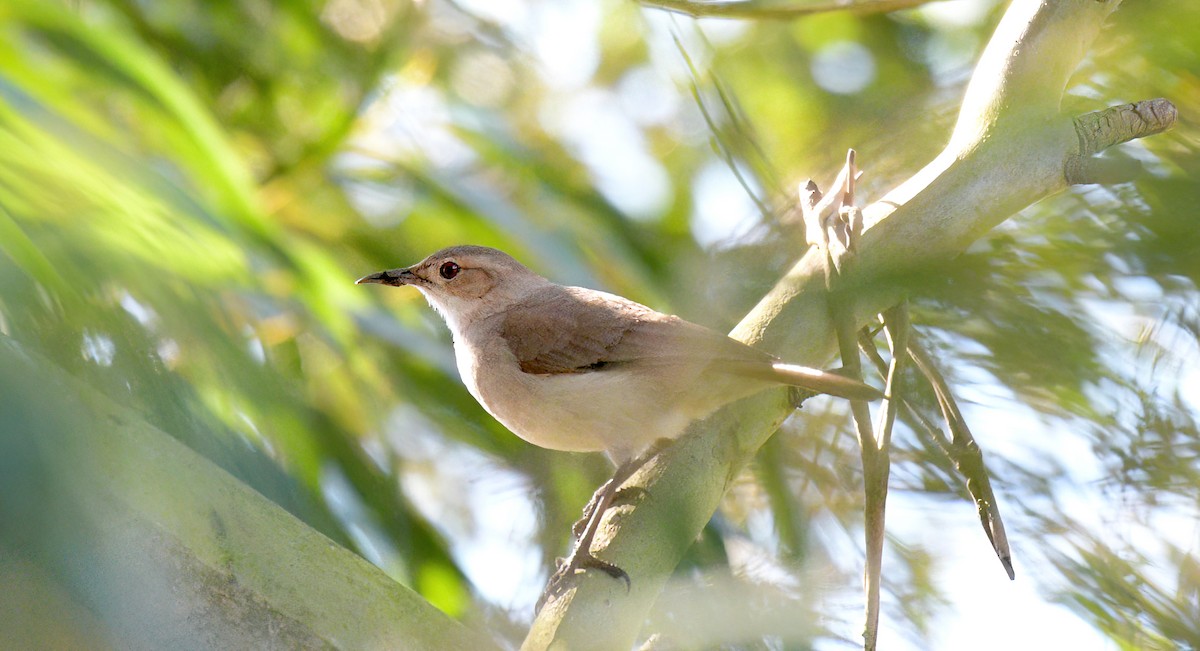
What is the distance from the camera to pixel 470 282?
1945 mm

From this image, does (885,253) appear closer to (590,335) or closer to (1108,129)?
(1108,129)

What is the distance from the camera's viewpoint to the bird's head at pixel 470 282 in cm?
183

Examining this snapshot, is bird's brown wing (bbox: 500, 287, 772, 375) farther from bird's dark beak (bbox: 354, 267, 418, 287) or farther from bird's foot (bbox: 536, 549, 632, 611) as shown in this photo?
bird's foot (bbox: 536, 549, 632, 611)

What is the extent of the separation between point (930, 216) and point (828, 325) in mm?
230

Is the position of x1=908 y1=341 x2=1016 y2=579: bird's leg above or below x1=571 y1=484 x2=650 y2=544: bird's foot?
above

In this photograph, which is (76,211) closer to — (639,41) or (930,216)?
(930,216)

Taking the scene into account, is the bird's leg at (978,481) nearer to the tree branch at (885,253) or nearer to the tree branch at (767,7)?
the tree branch at (885,253)

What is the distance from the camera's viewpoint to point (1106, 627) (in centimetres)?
48

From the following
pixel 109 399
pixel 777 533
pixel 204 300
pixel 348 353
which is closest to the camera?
pixel 109 399

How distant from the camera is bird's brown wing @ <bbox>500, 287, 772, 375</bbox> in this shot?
1.52m

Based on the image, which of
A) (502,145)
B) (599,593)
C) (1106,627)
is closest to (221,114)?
(502,145)

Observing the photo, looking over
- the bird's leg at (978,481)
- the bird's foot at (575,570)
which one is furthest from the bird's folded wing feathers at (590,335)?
the bird's leg at (978,481)

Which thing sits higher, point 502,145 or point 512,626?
point 502,145

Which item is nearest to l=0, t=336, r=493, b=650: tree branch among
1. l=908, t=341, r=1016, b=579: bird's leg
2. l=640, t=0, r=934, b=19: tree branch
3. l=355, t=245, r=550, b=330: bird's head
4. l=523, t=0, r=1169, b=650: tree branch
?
l=523, t=0, r=1169, b=650: tree branch
